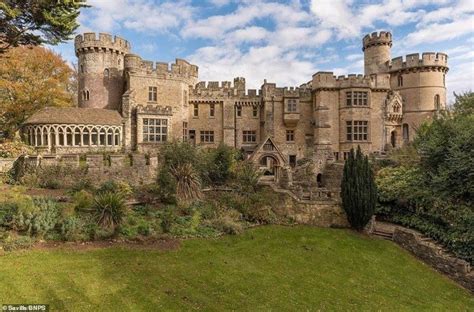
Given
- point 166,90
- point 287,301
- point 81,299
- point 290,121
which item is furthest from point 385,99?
point 81,299

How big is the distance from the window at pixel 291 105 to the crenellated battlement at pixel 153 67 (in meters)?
12.1

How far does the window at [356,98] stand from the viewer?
3403cm

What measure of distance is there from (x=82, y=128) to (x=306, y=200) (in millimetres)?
20710

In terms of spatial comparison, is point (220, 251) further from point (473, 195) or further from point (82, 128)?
point (82, 128)

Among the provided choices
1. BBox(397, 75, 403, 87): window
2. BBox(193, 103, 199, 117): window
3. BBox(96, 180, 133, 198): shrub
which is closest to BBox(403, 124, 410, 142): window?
BBox(397, 75, 403, 87): window

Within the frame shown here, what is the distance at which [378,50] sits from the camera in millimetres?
37719

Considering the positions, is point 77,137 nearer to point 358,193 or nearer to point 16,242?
point 16,242

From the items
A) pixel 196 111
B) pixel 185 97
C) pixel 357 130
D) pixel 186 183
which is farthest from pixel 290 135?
pixel 186 183

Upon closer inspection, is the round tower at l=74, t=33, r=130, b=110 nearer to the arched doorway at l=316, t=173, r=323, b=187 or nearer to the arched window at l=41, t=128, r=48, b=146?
the arched window at l=41, t=128, r=48, b=146

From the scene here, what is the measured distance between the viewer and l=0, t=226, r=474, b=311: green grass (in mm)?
9367

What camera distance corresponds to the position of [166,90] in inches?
1282

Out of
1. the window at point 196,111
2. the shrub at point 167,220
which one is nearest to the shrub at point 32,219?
the shrub at point 167,220

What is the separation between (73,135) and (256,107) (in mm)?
20313

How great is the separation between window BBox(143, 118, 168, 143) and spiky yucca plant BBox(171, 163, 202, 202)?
12.9 meters
